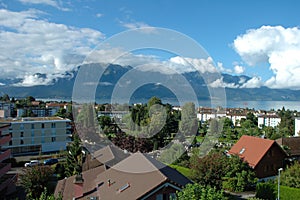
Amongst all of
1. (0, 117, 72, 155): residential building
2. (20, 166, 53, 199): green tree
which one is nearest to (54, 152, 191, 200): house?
(20, 166, 53, 199): green tree

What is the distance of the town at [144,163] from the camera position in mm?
11102

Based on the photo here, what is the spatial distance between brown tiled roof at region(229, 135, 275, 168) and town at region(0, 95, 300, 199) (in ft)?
0.22

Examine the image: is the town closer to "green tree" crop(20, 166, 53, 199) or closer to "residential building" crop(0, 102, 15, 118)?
"green tree" crop(20, 166, 53, 199)

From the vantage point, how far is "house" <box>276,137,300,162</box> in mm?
23577

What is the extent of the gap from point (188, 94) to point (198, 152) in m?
11.2

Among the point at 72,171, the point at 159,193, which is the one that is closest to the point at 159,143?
the point at 72,171

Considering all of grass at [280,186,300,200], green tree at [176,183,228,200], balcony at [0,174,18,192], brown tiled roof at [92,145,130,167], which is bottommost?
balcony at [0,174,18,192]

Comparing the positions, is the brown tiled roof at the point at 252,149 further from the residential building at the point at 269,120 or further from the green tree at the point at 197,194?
the residential building at the point at 269,120

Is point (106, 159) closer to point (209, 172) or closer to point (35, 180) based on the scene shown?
point (35, 180)

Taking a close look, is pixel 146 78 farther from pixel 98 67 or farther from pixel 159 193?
pixel 159 193

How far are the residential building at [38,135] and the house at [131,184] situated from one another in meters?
19.2

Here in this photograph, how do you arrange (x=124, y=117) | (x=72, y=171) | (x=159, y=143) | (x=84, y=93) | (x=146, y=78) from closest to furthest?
(x=84, y=93), (x=146, y=78), (x=72, y=171), (x=124, y=117), (x=159, y=143)

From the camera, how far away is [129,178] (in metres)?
11.4

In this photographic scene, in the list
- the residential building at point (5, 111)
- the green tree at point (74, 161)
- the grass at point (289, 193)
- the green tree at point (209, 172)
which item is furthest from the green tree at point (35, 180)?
the residential building at point (5, 111)
